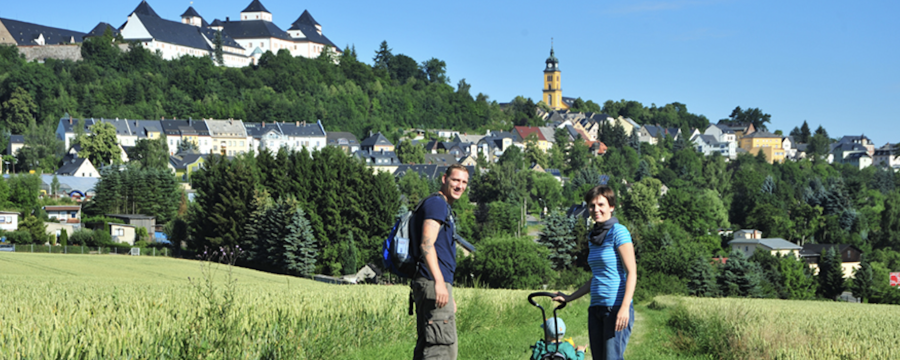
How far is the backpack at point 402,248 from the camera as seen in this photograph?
6105 millimetres

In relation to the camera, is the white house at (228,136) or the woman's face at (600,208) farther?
the white house at (228,136)

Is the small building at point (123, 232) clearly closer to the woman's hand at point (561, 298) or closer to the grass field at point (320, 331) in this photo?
the grass field at point (320, 331)

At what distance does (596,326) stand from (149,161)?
99471mm

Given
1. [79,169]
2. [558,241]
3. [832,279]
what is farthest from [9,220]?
[832,279]

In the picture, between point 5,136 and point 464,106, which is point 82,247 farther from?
point 464,106

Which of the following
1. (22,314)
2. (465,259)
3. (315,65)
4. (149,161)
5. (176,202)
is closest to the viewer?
(22,314)

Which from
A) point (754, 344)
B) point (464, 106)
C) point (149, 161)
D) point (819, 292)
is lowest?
point (819, 292)

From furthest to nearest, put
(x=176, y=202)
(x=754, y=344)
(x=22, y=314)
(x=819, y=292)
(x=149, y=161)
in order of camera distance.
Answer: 1. (x=149, y=161)
2. (x=176, y=202)
3. (x=819, y=292)
4. (x=754, y=344)
5. (x=22, y=314)

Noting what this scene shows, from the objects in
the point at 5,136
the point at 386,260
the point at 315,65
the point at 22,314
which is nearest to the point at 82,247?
the point at 22,314

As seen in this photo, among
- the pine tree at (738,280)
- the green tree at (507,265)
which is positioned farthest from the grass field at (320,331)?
the pine tree at (738,280)

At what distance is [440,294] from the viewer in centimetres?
607

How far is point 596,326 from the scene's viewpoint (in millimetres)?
6488

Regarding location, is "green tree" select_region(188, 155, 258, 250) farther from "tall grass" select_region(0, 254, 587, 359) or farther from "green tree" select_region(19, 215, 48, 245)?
"tall grass" select_region(0, 254, 587, 359)

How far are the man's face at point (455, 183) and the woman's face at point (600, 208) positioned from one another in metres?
1.05
